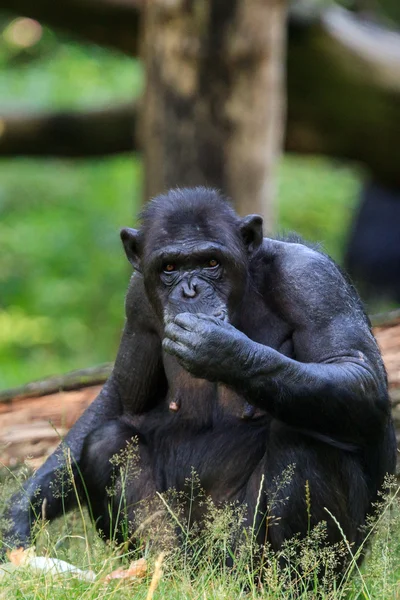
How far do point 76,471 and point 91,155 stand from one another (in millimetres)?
7615

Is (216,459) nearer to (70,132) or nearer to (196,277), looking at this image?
(196,277)

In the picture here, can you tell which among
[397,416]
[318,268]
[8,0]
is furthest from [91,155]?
[318,268]

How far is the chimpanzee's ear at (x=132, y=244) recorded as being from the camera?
534 cm

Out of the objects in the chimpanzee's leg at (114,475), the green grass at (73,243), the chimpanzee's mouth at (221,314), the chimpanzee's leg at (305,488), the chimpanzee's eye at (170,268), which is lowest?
the green grass at (73,243)

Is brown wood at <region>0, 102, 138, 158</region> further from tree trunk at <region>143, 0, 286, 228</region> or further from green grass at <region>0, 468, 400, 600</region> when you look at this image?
green grass at <region>0, 468, 400, 600</region>

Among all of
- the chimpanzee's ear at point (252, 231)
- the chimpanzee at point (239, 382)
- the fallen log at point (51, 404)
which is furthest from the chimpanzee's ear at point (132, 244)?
the fallen log at point (51, 404)

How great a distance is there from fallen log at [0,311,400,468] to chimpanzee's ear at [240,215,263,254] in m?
1.77

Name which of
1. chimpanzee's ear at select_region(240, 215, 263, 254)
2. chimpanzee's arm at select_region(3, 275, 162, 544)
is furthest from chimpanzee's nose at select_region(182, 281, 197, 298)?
chimpanzee's arm at select_region(3, 275, 162, 544)

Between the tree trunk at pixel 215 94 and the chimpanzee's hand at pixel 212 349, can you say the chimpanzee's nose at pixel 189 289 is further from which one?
the tree trunk at pixel 215 94

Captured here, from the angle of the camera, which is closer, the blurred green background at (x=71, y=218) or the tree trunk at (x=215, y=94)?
the tree trunk at (x=215, y=94)

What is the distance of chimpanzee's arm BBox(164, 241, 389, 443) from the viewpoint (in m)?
4.61

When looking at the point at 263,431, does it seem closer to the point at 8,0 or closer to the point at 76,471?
the point at 76,471

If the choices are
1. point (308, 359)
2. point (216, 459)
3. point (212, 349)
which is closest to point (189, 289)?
point (212, 349)

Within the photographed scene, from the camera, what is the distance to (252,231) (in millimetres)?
5188
